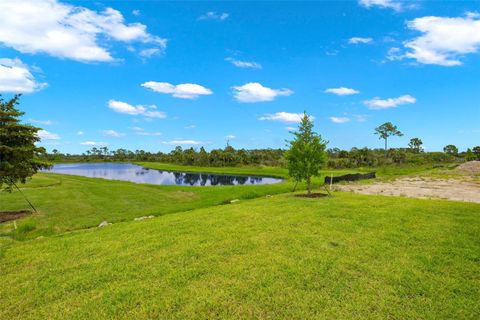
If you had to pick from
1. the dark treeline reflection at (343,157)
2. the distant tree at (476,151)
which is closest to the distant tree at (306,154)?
the dark treeline reflection at (343,157)

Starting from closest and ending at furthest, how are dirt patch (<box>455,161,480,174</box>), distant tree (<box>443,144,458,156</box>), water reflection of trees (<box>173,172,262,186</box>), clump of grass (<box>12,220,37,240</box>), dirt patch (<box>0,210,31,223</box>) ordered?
clump of grass (<box>12,220,37,240</box>) < dirt patch (<box>0,210,31,223</box>) < dirt patch (<box>455,161,480,174</box>) < water reflection of trees (<box>173,172,262,186</box>) < distant tree (<box>443,144,458,156</box>)

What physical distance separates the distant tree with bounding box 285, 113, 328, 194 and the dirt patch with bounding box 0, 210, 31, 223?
1704 centimetres

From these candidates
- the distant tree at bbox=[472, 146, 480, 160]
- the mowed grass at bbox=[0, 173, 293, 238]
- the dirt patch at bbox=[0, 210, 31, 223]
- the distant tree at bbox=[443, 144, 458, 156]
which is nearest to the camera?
the mowed grass at bbox=[0, 173, 293, 238]

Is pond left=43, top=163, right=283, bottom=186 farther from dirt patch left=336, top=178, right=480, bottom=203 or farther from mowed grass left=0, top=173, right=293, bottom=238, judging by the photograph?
dirt patch left=336, top=178, right=480, bottom=203

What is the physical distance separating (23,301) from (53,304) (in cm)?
73

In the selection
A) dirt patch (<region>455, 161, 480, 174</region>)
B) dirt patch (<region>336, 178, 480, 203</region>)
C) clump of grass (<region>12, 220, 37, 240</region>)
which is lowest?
clump of grass (<region>12, 220, 37, 240</region>)

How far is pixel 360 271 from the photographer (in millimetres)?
6430

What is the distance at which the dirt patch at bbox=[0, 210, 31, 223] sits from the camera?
A: 612 inches

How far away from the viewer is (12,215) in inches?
638

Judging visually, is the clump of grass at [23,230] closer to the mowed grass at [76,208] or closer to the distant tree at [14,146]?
the mowed grass at [76,208]

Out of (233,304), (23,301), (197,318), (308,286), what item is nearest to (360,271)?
(308,286)

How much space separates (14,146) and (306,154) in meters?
17.2

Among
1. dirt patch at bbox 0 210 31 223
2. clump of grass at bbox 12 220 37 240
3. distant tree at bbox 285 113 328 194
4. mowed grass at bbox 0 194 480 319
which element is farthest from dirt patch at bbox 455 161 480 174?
dirt patch at bbox 0 210 31 223

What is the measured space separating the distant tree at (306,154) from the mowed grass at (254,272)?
7652 mm
